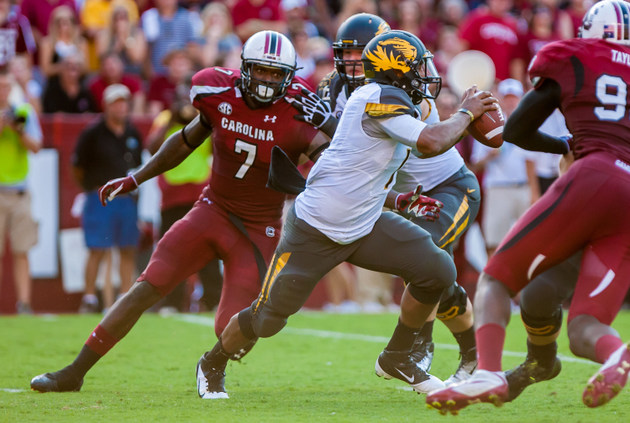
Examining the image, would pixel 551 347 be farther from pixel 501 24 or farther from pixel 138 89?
pixel 501 24

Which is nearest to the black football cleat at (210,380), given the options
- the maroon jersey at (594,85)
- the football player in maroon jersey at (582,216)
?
the football player in maroon jersey at (582,216)

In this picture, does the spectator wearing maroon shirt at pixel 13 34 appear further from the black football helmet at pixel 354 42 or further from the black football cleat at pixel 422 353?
the black football cleat at pixel 422 353

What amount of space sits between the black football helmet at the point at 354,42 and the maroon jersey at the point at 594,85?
1.62 metres

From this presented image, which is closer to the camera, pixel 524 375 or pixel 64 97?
pixel 524 375

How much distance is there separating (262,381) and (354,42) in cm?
215

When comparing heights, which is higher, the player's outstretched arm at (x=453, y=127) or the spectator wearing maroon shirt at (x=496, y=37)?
the player's outstretched arm at (x=453, y=127)

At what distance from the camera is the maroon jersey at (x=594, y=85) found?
420 centimetres

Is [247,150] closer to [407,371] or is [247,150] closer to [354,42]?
[354,42]


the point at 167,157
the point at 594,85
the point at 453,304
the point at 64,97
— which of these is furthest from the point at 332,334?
the point at 594,85

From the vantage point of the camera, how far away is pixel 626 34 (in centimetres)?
431

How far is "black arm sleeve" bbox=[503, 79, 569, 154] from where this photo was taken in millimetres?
4293

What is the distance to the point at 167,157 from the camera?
18.9 feet

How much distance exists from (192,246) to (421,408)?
1.56 metres

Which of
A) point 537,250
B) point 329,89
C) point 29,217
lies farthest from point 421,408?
point 29,217
